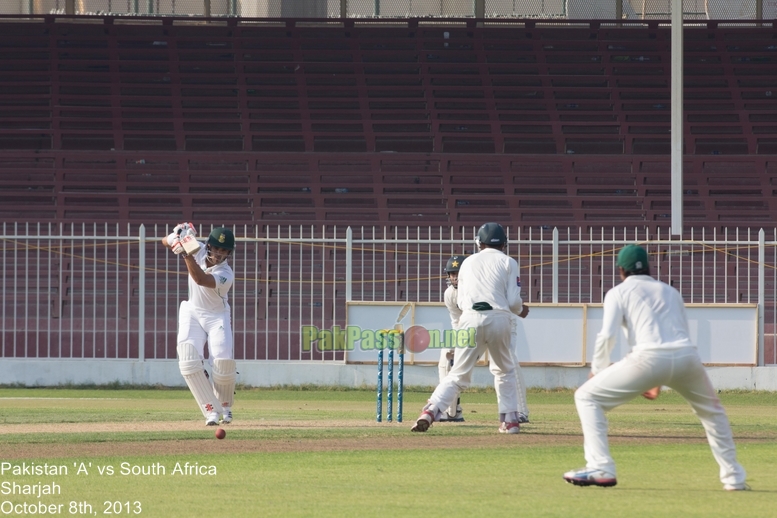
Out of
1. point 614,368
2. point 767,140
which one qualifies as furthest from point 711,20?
point 614,368

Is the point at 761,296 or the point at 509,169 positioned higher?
the point at 509,169

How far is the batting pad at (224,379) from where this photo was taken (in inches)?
412

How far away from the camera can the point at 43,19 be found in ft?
95.7

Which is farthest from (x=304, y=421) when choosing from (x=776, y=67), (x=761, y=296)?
(x=776, y=67)

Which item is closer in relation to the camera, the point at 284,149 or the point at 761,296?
the point at 761,296

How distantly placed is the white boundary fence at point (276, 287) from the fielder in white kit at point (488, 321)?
5938 millimetres

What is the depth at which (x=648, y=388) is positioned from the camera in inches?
266

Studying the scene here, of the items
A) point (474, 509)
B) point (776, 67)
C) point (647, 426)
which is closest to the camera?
point (474, 509)

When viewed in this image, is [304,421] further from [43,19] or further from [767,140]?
[43,19]

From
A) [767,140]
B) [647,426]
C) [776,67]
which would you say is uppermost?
[776,67]

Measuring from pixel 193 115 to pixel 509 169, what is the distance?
7.38m

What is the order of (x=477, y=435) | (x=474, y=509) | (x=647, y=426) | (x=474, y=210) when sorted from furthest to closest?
1. (x=474, y=210)
2. (x=647, y=426)
3. (x=477, y=435)
4. (x=474, y=509)

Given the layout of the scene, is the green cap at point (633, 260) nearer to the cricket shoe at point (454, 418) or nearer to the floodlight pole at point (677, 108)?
the cricket shoe at point (454, 418)

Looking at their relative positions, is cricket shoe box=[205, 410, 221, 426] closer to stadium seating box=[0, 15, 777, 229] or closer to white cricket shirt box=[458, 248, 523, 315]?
white cricket shirt box=[458, 248, 523, 315]
